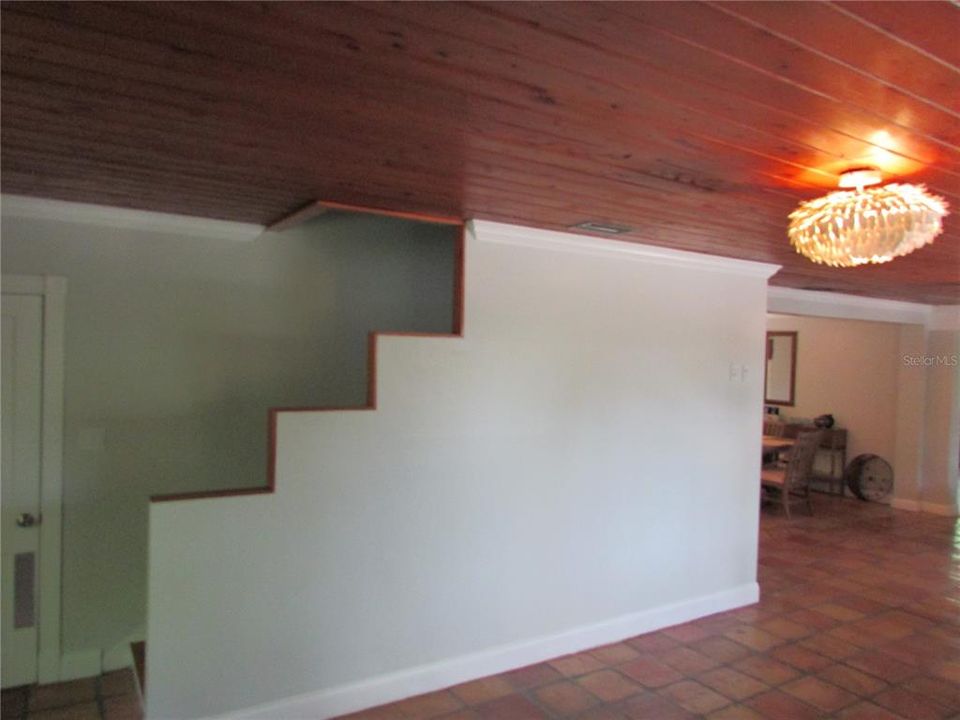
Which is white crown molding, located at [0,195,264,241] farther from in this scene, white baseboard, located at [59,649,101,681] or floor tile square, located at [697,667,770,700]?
floor tile square, located at [697,667,770,700]

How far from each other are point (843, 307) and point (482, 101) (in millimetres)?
5489

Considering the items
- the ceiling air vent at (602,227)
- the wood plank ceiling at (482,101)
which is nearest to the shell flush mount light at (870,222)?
the wood plank ceiling at (482,101)

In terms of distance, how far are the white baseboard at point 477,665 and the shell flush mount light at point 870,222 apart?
2364 millimetres

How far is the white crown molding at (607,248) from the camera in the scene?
3133 millimetres

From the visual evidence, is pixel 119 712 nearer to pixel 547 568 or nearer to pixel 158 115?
pixel 547 568

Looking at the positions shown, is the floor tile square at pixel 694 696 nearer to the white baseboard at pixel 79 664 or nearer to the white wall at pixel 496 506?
the white wall at pixel 496 506

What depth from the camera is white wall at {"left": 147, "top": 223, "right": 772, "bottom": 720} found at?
2.63 m

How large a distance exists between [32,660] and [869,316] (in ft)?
22.8

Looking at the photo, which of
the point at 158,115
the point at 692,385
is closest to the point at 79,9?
the point at 158,115

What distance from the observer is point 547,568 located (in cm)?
338

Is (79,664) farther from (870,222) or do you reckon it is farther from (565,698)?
(870,222)

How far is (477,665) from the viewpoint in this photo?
10.4 feet

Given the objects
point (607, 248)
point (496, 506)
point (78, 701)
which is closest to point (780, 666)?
point (496, 506)

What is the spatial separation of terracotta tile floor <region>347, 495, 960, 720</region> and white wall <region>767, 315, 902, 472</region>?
2680mm
